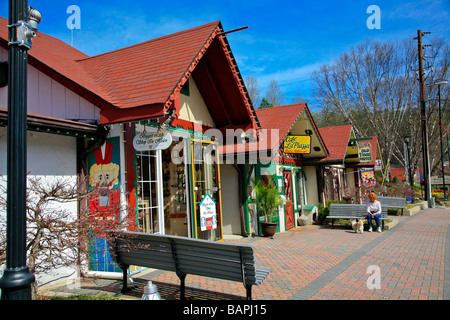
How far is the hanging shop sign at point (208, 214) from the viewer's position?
8062 millimetres

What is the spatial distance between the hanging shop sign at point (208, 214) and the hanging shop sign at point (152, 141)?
2612 mm

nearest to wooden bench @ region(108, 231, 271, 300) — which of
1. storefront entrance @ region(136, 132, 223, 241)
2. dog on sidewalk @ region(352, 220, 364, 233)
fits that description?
storefront entrance @ region(136, 132, 223, 241)

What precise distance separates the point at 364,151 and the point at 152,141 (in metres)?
14.6

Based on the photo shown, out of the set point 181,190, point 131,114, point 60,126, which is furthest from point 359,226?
point 60,126

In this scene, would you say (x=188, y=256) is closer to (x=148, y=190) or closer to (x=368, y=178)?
(x=148, y=190)

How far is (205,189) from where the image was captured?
8.64 meters

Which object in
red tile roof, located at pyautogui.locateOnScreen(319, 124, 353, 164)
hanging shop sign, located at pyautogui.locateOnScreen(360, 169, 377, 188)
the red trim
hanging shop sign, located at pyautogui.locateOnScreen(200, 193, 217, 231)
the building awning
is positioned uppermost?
red tile roof, located at pyautogui.locateOnScreen(319, 124, 353, 164)

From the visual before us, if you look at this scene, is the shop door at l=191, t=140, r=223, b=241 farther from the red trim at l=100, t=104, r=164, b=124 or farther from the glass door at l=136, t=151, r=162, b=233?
the red trim at l=100, t=104, r=164, b=124

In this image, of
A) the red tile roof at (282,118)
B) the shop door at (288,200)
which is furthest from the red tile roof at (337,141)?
the red tile roof at (282,118)

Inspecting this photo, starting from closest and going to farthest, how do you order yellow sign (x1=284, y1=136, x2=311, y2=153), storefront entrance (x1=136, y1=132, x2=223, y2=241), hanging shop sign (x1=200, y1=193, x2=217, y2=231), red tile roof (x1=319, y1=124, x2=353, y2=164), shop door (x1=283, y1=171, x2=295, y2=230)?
storefront entrance (x1=136, y1=132, x2=223, y2=241) < hanging shop sign (x1=200, y1=193, x2=217, y2=231) < yellow sign (x1=284, y1=136, x2=311, y2=153) < shop door (x1=283, y1=171, x2=295, y2=230) < red tile roof (x1=319, y1=124, x2=353, y2=164)

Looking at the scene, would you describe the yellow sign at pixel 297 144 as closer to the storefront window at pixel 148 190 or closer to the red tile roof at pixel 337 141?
the red tile roof at pixel 337 141

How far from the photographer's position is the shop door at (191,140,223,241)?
8.09 m

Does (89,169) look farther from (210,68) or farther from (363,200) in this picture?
(363,200)

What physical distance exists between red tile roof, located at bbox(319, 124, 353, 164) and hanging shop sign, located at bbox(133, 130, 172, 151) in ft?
33.1
